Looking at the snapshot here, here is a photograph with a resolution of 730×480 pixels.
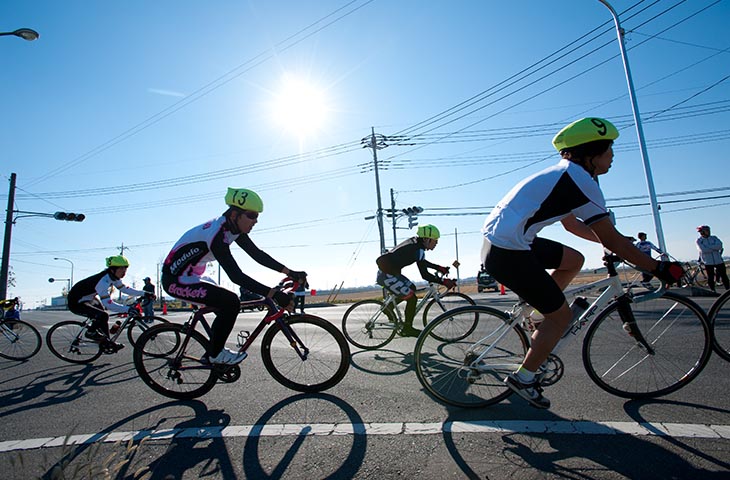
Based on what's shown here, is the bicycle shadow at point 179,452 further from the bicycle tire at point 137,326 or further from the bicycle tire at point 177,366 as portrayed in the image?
the bicycle tire at point 137,326

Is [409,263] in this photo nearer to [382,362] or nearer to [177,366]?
[382,362]

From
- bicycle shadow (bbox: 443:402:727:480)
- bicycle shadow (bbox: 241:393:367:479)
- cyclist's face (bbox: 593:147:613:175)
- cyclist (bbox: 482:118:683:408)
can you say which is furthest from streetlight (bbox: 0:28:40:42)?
bicycle shadow (bbox: 443:402:727:480)

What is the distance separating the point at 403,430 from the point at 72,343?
20.4 feet

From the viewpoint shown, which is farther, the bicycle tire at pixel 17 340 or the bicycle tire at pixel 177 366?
the bicycle tire at pixel 17 340

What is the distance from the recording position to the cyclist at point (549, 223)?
2.68 m

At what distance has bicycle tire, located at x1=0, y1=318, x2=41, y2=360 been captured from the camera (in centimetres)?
676

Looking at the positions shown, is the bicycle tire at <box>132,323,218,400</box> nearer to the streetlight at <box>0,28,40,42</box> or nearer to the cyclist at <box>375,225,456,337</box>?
the cyclist at <box>375,225,456,337</box>

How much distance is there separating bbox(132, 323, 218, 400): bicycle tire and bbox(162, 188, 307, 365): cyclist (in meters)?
0.19

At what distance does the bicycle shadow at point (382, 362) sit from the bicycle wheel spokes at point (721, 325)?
9.08ft

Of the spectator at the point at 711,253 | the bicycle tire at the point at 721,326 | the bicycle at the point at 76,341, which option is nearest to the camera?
the bicycle tire at the point at 721,326

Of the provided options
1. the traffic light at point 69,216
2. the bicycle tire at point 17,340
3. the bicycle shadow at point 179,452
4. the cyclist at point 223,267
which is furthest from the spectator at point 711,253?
the traffic light at point 69,216

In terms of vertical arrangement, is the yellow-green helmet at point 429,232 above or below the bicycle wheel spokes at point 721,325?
above

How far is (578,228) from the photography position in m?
3.40

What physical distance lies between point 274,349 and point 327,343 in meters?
0.58
